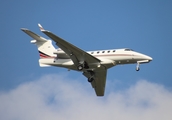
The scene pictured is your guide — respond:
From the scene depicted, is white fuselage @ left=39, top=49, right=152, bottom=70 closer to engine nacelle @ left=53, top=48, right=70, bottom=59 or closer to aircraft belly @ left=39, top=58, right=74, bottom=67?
aircraft belly @ left=39, top=58, right=74, bottom=67

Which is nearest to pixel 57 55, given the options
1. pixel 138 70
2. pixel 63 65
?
pixel 63 65

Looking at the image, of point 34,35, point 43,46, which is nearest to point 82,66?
point 43,46

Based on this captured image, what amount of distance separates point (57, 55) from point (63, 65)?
3.85 ft

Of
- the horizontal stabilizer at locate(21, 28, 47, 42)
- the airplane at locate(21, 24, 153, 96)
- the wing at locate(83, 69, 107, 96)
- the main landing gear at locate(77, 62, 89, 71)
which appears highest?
the horizontal stabilizer at locate(21, 28, 47, 42)

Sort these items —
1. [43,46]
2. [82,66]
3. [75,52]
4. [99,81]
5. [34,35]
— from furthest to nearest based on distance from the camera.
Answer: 1. [99,81]
2. [43,46]
3. [34,35]
4. [82,66]
5. [75,52]

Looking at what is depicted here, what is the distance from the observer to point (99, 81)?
152 feet

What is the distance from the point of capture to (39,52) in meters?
45.5

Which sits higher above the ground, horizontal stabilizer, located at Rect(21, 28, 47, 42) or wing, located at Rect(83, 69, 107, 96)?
horizontal stabilizer, located at Rect(21, 28, 47, 42)

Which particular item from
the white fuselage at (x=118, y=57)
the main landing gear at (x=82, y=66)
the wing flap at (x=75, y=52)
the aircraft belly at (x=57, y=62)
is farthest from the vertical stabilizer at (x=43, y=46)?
the white fuselage at (x=118, y=57)

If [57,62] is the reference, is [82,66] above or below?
below

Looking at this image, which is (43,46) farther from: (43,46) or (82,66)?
(82,66)

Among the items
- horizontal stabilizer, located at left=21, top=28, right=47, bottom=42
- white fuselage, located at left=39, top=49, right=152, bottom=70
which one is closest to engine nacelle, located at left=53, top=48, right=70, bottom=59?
white fuselage, located at left=39, top=49, right=152, bottom=70

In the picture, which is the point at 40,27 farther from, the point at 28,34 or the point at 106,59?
the point at 106,59

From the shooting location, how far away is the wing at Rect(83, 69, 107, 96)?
44.1 metres
